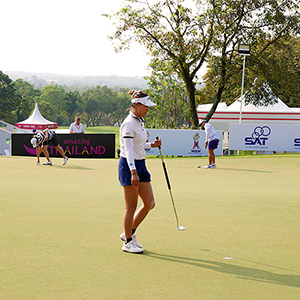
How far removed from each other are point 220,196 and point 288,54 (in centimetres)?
3113

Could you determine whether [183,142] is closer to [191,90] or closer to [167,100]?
[191,90]

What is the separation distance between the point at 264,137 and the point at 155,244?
1789cm

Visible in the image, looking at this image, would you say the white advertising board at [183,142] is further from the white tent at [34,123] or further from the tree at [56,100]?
the tree at [56,100]

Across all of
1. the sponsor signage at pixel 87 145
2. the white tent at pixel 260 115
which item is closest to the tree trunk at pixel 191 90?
the white tent at pixel 260 115

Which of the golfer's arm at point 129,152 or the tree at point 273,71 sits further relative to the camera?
the tree at point 273,71

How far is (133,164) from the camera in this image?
5.11 m

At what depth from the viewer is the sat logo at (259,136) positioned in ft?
73.9

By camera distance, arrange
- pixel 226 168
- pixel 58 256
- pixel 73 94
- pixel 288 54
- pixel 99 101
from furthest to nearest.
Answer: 1. pixel 99 101
2. pixel 73 94
3. pixel 288 54
4. pixel 226 168
5. pixel 58 256

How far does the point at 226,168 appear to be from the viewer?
53.3 feet

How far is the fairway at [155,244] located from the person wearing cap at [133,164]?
1.21 ft

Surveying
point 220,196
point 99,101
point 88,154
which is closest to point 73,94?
point 99,101

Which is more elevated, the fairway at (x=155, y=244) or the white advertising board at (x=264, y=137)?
the white advertising board at (x=264, y=137)

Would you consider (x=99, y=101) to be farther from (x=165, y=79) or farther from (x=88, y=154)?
(x=88, y=154)

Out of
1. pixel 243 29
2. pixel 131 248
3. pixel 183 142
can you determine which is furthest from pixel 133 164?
pixel 243 29
